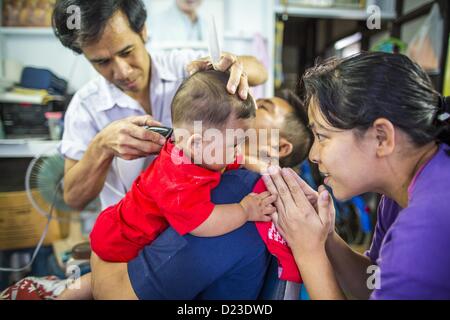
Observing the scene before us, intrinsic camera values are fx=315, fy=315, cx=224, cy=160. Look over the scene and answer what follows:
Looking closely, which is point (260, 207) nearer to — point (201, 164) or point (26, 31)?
point (201, 164)

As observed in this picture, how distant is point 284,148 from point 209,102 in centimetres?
29

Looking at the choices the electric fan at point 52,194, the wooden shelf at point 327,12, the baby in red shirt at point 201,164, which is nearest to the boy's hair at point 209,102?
the baby in red shirt at point 201,164

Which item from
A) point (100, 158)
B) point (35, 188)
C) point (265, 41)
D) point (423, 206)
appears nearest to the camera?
point (423, 206)

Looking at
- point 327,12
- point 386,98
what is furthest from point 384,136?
point 327,12

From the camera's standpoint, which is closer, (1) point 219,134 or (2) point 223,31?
(1) point 219,134

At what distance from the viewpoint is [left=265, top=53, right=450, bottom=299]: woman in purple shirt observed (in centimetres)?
45

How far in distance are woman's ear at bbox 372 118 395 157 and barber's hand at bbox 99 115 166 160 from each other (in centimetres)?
39

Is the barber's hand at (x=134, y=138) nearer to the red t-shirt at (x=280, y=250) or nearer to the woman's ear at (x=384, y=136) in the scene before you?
the red t-shirt at (x=280, y=250)

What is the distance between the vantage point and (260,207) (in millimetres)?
629

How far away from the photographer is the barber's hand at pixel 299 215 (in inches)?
22.2

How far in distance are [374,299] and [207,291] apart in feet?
1.00
